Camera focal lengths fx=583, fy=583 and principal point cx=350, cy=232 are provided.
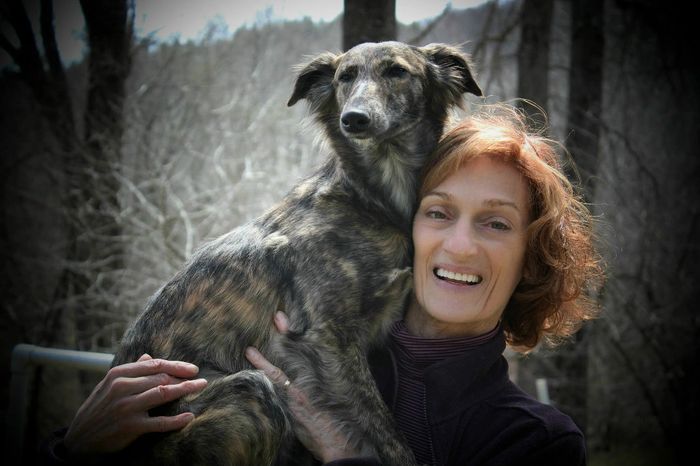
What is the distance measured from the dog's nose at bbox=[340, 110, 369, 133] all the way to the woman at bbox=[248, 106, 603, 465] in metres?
0.32

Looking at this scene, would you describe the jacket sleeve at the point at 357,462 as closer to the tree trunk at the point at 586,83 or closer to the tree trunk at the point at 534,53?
the tree trunk at the point at 534,53

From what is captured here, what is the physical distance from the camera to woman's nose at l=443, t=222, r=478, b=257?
2025 millimetres

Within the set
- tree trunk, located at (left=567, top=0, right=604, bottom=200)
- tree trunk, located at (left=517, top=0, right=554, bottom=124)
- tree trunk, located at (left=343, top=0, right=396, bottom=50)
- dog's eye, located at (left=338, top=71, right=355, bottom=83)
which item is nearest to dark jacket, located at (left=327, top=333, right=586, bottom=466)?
dog's eye, located at (left=338, top=71, right=355, bottom=83)

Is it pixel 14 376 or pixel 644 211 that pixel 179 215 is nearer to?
pixel 14 376

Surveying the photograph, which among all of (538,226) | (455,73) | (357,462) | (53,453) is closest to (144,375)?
(53,453)

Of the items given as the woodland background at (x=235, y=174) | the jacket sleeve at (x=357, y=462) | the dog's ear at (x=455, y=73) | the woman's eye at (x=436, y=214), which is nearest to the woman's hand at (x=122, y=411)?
the jacket sleeve at (x=357, y=462)

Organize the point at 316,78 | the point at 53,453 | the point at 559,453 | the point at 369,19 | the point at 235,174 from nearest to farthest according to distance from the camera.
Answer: the point at 559,453, the point at 53,453, the point at 316,78, the point at 369,19, the point at 235,174

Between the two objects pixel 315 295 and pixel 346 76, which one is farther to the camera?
pixel 346 76

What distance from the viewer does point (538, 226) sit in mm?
2105

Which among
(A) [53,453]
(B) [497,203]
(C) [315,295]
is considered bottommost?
(A) [53,453]

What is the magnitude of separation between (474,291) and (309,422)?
0.78m

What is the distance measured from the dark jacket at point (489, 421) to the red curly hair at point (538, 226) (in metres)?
0.29

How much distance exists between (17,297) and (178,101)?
10.5 ft

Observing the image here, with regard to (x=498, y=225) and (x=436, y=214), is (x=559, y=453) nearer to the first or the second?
(x=498, y=225)
